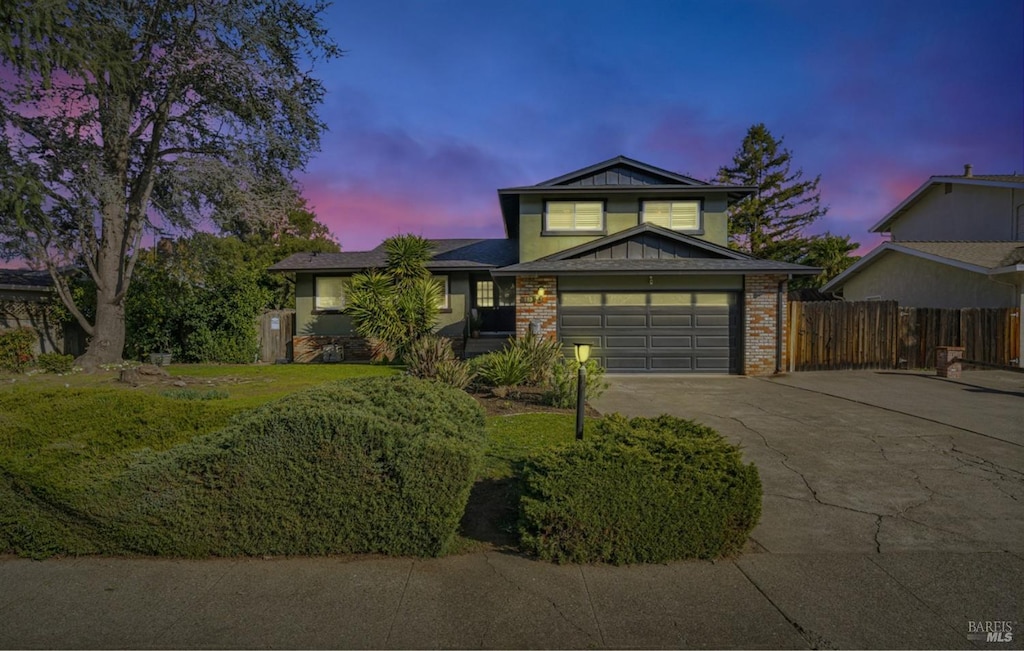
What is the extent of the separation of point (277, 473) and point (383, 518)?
810 mm

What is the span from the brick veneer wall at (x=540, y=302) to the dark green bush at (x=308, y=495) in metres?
10.6

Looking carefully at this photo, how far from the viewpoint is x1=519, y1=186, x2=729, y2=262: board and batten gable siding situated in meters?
16.2

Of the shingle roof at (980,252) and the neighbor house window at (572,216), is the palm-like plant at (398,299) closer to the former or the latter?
the neighbor house window at (572,216)

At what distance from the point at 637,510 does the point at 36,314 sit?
20357mm

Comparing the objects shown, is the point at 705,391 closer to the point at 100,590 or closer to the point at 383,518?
the point at 383,518

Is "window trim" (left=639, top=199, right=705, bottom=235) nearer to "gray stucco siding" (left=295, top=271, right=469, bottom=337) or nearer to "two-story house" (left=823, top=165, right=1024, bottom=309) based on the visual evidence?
"gray stucco siding" (left=295, top=271, right=469, bottom=337)

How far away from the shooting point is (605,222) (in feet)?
53.4

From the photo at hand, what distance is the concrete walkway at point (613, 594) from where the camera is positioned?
2834mm

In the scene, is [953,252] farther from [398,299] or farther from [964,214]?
[398,299]

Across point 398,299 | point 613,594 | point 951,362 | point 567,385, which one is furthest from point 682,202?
point 613,594

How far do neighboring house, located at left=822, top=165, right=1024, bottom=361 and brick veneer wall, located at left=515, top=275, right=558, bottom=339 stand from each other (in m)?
12.5

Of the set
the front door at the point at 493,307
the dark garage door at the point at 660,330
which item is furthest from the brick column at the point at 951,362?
the front door at the point at 493,307

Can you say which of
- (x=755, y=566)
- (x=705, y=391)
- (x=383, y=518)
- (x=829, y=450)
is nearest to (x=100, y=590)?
(x=383, y=518)

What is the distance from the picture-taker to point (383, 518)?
367 cm
